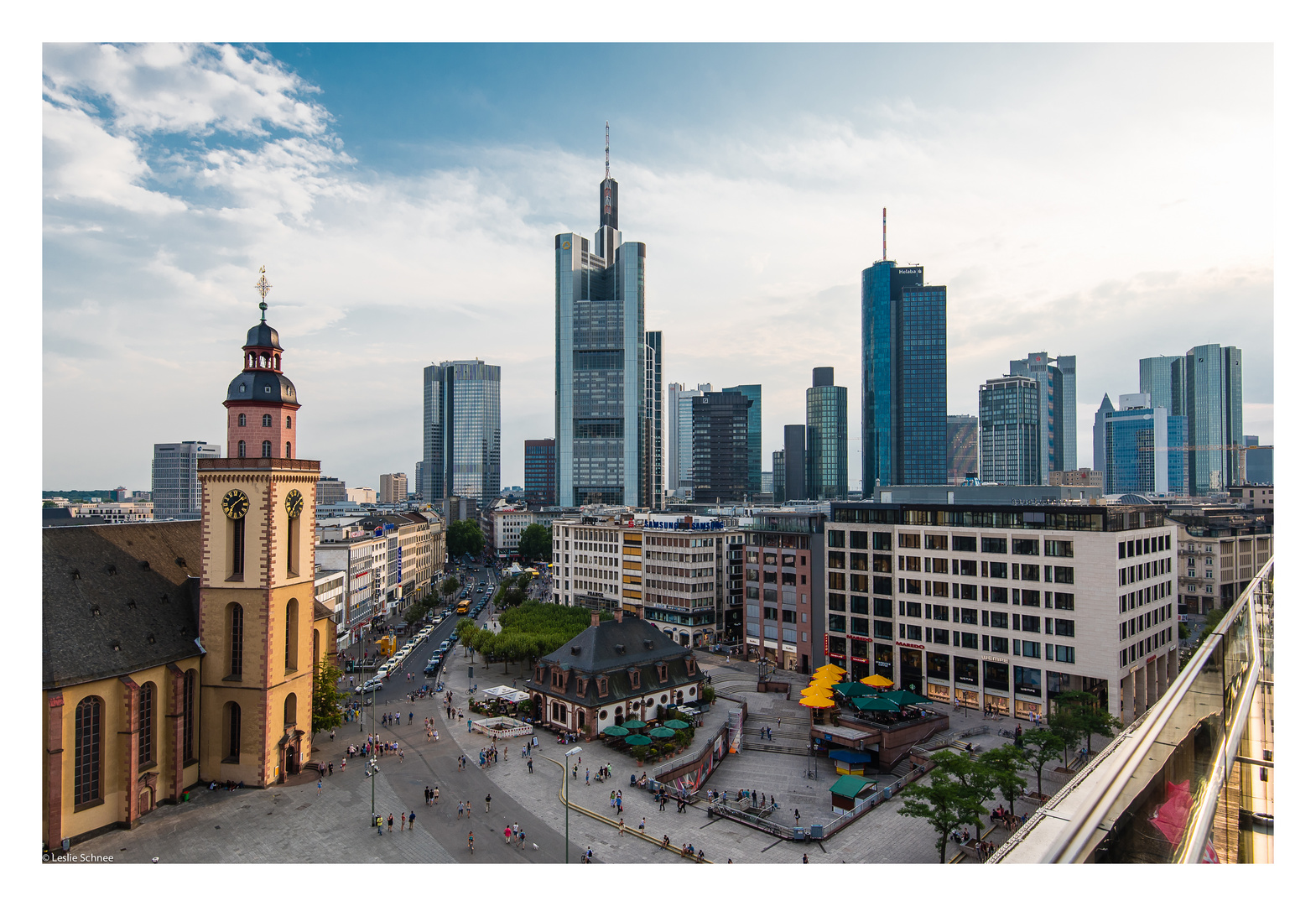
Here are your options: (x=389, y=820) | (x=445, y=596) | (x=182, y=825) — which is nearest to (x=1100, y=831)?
(x=389, y=820)

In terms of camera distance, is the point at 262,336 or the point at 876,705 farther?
the point at 876,705

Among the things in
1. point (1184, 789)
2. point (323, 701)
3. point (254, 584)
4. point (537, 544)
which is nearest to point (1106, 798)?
point (1184, 789)

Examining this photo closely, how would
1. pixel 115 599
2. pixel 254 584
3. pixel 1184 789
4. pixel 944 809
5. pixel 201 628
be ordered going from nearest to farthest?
pixel 1184 789
pixel 944 809
pixel 115 599
pixel 254 584
pixel 201 628

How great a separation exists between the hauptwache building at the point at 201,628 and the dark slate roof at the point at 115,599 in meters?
0.07

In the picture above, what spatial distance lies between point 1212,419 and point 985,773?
167009 millimetres

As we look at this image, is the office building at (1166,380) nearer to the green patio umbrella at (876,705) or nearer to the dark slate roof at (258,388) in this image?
the green patio umbrella at (876,705)

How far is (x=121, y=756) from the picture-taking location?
128ft

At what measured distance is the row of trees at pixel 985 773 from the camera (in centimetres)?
3666

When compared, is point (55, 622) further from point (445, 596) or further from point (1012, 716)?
point (445, 596)

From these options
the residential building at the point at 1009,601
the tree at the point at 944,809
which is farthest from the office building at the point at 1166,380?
the tree at the point at 944,809

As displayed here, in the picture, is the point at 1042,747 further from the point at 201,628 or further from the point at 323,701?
the point at 201,628

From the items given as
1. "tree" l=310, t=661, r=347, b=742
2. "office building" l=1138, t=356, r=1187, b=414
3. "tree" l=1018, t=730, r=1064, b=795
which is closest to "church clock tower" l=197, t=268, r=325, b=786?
"tree" l=310, t=661, r=347, b=742

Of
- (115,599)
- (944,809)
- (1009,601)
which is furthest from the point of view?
(1009,601)

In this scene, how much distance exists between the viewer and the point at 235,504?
45969 mm
